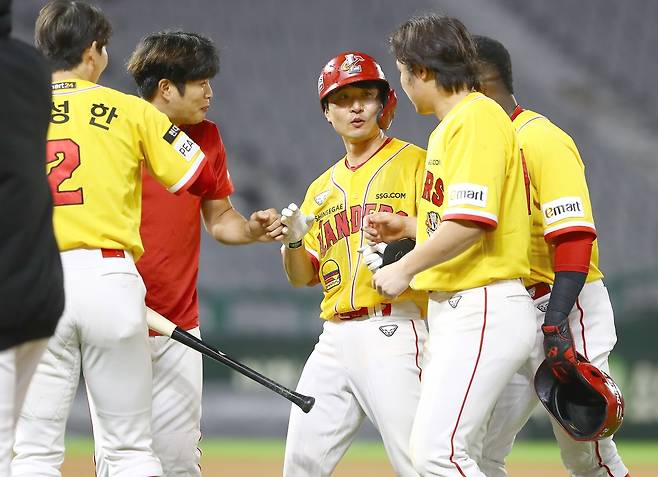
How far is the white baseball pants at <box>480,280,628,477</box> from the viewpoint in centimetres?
354

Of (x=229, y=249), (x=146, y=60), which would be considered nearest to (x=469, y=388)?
(x=146, y=60)

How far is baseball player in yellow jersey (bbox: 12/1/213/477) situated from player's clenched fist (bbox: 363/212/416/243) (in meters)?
0.76

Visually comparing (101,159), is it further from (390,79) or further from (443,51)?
(390,79)

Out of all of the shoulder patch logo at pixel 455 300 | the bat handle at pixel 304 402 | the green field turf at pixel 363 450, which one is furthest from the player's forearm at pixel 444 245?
the green field turf at pixel 363 450

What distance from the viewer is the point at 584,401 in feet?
11.2

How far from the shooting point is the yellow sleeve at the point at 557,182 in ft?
11.1

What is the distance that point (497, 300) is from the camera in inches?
124

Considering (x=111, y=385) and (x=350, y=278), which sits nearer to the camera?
(x=111, y=385)

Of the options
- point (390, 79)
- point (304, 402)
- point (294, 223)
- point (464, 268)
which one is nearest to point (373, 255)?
point (464, 268)

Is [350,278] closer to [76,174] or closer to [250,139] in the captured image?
[76,174]

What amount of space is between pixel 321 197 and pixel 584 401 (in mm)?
1247

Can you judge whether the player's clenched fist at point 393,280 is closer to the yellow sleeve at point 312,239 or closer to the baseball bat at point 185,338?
the baseball bat at point 185,338

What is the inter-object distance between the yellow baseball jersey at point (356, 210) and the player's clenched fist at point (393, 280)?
1.74ft

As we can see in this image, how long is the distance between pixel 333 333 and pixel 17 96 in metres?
1.85
